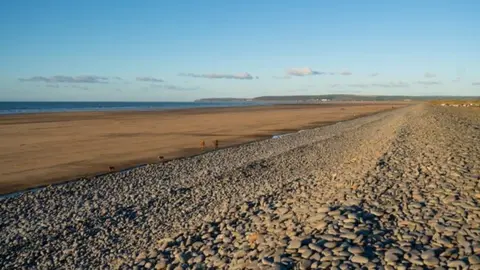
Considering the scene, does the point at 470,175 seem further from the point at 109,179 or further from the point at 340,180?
the point at 109,179

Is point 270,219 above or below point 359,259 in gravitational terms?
below

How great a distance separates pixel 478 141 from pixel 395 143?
3618 millimetres

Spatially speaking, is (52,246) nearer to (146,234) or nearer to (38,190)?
(146,234)

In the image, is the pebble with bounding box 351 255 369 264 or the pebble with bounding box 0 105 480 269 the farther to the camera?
the pebble with bounding box 0 105 480 269

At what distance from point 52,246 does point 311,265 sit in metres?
7.50

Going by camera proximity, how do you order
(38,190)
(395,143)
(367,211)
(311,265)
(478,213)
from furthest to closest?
(395,143)
(38,190)
(367,211)
(478,213)
(311,265)

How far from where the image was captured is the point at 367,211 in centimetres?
947

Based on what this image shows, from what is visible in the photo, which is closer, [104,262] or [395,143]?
[104,262]

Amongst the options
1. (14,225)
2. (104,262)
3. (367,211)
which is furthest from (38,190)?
(367,211)

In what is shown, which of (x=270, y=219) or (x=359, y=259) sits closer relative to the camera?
(x=359, y=259)

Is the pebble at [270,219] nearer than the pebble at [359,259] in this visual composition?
No

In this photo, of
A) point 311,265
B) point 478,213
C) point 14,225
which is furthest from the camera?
point 14,225

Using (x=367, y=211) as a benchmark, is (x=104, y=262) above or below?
below

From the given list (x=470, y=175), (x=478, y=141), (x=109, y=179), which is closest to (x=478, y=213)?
(x=470, y=175)
